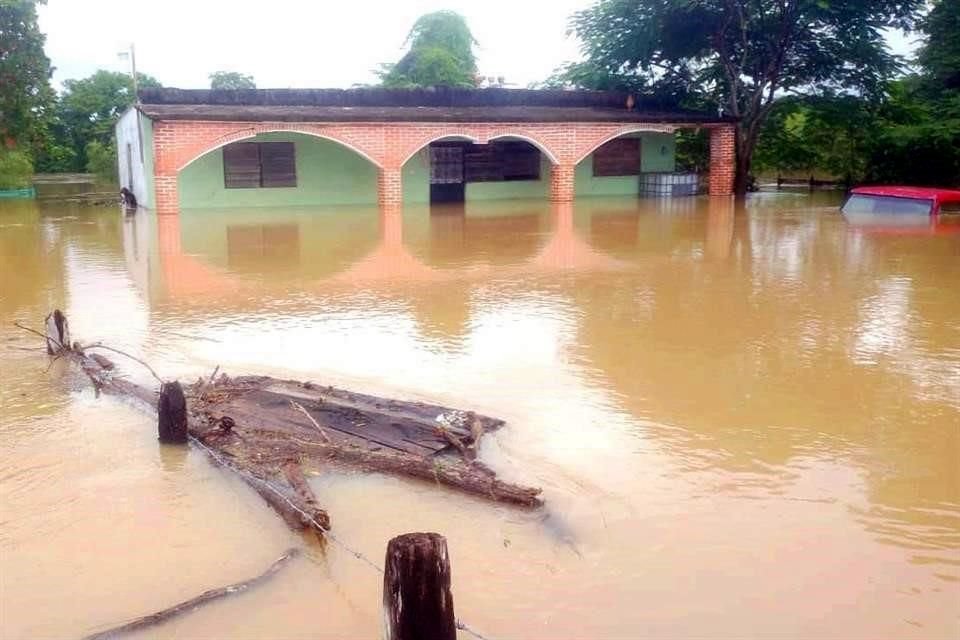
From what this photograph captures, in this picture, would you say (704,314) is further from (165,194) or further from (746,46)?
(746,46)

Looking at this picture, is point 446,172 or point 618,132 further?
point 446,172

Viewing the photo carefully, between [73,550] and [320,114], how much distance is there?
15592 millimetres

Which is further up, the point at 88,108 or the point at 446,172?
the point at 88,108

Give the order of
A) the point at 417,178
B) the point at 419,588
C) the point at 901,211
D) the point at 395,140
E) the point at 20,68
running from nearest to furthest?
the point at 419,588 < the point at 901,211 < the point at 395,140 < the point at 417,178 < the point at 20,68

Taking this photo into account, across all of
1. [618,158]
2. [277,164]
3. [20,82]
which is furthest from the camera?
[20,82]

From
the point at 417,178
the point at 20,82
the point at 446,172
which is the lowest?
the point at 417,178

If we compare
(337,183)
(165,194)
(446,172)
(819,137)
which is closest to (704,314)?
(165,194)

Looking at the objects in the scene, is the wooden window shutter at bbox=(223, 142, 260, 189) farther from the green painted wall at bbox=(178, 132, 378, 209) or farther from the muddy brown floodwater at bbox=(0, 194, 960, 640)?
the muddy brown floodwater at bbox=(0, 194, 960, 640)

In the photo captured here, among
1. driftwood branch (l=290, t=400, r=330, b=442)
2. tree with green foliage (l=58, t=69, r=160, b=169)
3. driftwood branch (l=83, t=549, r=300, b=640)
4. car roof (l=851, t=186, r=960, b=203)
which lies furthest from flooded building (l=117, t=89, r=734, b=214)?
tree with green foliage (l=58, t=69, r=160, b=169)

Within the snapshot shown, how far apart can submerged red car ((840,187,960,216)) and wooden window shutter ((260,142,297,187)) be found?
12198mm

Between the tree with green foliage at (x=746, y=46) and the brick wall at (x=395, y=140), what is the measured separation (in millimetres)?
1698

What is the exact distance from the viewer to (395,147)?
18953 millimetres

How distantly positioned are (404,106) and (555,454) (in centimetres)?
1817

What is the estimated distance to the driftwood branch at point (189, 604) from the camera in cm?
309
